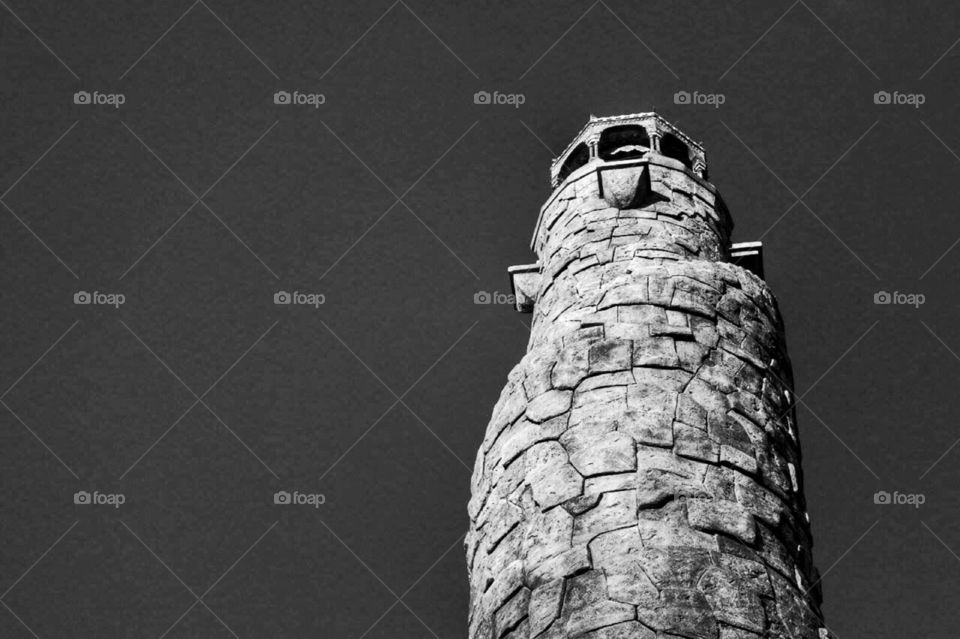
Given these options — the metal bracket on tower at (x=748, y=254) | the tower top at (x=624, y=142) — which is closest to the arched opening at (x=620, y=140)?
the tower top at (x=624, y=142)

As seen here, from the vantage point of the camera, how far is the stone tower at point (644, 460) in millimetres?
7759

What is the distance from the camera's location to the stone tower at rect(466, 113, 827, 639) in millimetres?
7759

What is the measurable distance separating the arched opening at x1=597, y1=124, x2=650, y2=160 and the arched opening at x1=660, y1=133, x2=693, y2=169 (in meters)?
0.18

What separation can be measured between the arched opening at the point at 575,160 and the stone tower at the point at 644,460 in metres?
2.12

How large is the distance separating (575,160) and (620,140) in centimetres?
52

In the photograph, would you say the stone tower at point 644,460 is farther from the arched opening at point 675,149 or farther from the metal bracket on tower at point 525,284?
the arched opening at point 675,149

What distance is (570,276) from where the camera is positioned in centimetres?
1138

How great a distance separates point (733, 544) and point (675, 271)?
9.44 feet

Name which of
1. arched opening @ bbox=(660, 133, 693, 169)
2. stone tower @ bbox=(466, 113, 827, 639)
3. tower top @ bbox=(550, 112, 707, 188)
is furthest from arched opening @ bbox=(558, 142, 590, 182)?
stone tower @ bbox=(466, 113, 827, 639)

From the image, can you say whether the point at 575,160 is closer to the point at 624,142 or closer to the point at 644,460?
the point at 624,142

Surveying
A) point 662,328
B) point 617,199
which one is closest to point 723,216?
point 617,199

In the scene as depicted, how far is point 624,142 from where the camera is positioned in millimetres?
14016

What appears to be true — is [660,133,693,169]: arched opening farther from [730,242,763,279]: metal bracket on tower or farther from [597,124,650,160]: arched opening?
[730,242,763,279]: metal bracket on tower

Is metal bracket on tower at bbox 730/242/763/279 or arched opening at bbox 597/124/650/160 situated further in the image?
arched opening at bbox 597/124/650/160
